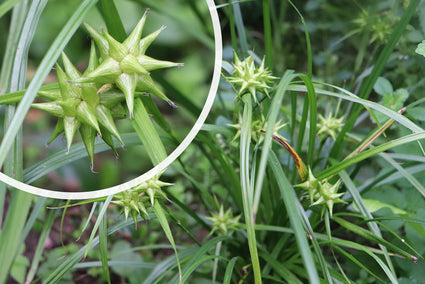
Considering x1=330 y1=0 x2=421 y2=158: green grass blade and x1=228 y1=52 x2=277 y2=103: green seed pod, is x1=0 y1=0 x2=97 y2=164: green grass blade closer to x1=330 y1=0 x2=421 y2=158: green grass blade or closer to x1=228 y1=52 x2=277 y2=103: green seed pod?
x1=228 y1=52 x2=277 y2=103: green seed pod

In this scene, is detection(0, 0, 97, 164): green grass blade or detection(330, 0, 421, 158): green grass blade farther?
detection(330, 0, 421, 158): green grass blade

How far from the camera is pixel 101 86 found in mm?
435

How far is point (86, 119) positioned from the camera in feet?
A: 1.37

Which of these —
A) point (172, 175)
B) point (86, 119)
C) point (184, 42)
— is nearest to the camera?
point (86, 119)

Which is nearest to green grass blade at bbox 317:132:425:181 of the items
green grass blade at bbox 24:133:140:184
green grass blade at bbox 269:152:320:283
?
green grass blade at bbox 269:152:320:283

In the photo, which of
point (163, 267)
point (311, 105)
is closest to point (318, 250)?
point (311, 105)

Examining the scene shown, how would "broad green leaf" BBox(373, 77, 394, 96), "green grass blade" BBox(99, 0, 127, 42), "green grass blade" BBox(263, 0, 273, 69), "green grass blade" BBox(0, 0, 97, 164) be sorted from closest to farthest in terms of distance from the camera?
"green grass blade" BBox(0, 0, 97, 164)
"green grass blade" BBox(99, 0, 127, 42)
"green grass blade" BBox(263, 0, 273, 69)
"broad green leaf" BBox(373, 77, 394, 96)

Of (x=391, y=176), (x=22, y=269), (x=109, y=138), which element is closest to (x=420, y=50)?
(x=391, y=176)

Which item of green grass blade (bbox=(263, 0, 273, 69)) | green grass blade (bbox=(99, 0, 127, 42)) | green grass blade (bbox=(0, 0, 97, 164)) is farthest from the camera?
green grass blade (bbox=(263, 0, 273, 69))

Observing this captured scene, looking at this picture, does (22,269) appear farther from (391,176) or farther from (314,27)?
(314,27)

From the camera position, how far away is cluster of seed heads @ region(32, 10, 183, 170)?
1.38 feet

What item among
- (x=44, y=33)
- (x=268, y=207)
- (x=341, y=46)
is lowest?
(x=268, y=207)

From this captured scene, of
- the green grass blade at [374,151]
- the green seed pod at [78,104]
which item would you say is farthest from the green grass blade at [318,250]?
the green seed pod at [78,104]

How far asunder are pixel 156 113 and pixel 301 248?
12.0 inches
